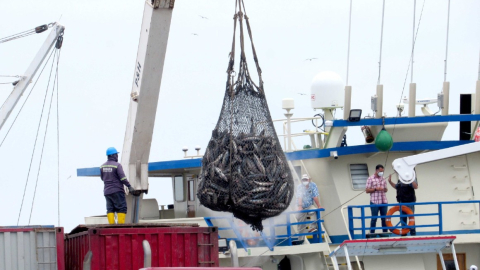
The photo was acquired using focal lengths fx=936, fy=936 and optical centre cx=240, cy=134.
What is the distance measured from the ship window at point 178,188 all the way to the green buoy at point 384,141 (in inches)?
195

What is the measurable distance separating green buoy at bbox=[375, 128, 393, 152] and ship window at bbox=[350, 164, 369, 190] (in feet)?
3.67

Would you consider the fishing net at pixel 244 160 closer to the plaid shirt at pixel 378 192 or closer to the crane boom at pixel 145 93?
the crane boom at pixel 145 93

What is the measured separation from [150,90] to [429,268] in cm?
665

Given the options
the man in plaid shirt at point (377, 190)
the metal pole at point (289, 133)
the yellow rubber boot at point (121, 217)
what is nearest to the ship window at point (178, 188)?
the metal pole at point (289, 133)

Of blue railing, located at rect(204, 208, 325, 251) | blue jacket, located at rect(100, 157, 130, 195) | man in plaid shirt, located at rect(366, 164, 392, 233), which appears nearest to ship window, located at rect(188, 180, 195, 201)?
blue railing, located at rect(204, 208, 325, 251)

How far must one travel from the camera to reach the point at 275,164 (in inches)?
499

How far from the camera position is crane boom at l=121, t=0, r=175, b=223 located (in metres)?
14.5

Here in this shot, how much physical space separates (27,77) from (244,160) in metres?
17.7

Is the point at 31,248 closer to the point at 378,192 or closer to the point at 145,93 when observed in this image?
the point at 145,93

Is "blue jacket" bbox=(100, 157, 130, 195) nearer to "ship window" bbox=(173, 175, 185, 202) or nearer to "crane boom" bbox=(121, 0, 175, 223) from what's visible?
"crane boom" bbox=(121, 0, 175, 223)

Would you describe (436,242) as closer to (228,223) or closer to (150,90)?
(228,223)

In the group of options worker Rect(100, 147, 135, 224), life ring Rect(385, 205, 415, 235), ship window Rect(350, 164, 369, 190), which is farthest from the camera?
ship window Rect(350, 164, 369, 190)

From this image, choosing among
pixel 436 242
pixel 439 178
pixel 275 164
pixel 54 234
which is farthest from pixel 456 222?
pixel 54 234

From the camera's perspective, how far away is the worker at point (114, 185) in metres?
15.1
